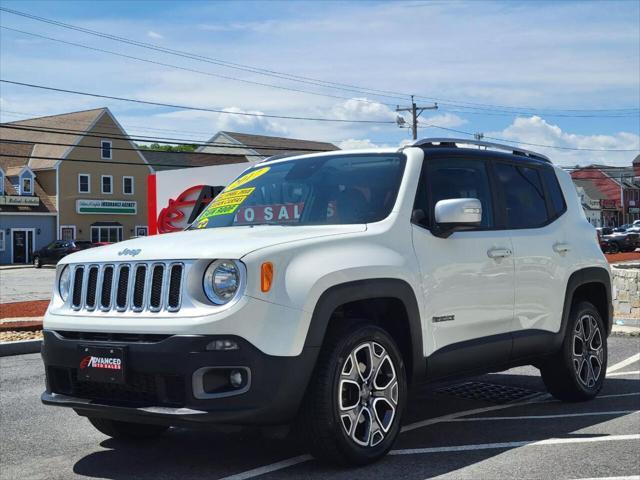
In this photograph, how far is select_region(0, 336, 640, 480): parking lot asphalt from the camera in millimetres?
4965

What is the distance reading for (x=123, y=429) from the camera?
5.77 meters

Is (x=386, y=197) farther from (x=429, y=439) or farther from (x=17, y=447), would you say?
(x=17, y=447)

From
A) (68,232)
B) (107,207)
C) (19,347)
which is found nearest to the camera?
(19,347)

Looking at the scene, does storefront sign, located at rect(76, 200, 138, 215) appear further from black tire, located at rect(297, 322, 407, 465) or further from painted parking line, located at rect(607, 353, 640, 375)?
black tire, located at rect(297, 322, 407, 465)

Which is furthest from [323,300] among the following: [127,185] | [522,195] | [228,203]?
[127,185]

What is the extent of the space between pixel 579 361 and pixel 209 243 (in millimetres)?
3731

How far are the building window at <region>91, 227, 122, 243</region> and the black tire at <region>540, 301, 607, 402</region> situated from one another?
181ft

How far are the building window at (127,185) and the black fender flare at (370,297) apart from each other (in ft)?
192

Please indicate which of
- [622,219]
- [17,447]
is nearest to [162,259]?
[17,447]

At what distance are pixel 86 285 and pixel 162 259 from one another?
2.11ft

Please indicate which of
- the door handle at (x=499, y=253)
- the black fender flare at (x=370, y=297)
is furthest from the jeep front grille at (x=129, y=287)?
the door handle at (x=499, y=253)

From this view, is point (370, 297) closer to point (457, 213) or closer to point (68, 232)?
point (457, 213)

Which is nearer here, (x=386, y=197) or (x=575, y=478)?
(x=575, y=478)

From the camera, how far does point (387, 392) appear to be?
5203 millimetres
